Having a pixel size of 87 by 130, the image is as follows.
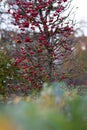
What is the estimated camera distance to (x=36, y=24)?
8.52 meters

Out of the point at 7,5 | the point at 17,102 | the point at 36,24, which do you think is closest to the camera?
the point at 17,102

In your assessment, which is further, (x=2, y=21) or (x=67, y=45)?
(x=2, y=21)

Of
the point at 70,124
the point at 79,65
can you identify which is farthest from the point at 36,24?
the point at 70,124

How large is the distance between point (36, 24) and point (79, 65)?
1.75 m

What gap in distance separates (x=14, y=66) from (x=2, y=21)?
5034 mm

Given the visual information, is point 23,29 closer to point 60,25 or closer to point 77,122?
point 60,25

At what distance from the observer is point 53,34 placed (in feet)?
29.2

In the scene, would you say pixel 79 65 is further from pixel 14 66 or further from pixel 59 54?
pixel 14 66

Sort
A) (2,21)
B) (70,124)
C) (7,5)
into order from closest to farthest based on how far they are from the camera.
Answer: (70,124)
(7,5)
(2,21)

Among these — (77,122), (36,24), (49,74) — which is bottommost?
(49,74)

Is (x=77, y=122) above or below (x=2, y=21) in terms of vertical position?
below

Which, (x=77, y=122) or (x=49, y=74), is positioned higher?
(x=77, y=122)

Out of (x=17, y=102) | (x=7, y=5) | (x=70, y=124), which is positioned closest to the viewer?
(x=70, y=124)

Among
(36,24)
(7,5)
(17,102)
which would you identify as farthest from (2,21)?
(17,102)
